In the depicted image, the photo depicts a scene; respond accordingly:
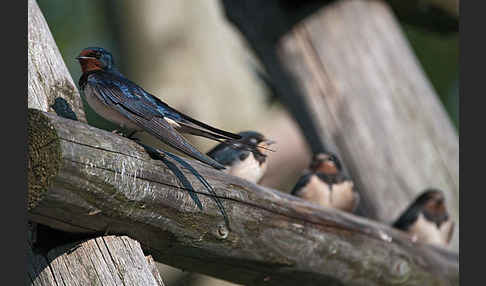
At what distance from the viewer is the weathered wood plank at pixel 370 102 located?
4984mm

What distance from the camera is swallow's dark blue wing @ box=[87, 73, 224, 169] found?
2.38 metres

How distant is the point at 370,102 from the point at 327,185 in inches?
28.2

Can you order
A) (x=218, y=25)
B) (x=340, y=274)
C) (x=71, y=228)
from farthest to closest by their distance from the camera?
(x=218, y=25) → (x=340, y=274) → (x=71, y=228)

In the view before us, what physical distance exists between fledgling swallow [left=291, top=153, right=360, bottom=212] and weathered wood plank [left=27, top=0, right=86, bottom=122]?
2674 millimetres

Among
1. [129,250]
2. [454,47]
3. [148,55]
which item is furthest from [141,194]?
[454,47]

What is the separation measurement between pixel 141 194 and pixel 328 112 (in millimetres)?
2781

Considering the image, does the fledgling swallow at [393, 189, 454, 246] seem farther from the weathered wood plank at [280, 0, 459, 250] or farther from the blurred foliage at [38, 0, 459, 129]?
the blurred foliage at [38, 0, 459, 129]

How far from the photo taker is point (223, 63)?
9.04 m

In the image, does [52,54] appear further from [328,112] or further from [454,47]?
[454,47]

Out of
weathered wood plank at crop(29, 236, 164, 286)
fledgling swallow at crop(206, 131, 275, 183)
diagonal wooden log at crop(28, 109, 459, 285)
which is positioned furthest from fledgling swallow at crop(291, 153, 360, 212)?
weathered wood plank at crop(29, 236, 164, 286)

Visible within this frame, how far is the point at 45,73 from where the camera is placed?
9.02ft

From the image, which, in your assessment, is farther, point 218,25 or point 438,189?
point 218,25

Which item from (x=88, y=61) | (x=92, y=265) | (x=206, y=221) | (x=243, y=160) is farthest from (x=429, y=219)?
(x=92, y=265)

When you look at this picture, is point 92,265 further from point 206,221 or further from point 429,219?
point 429,219
